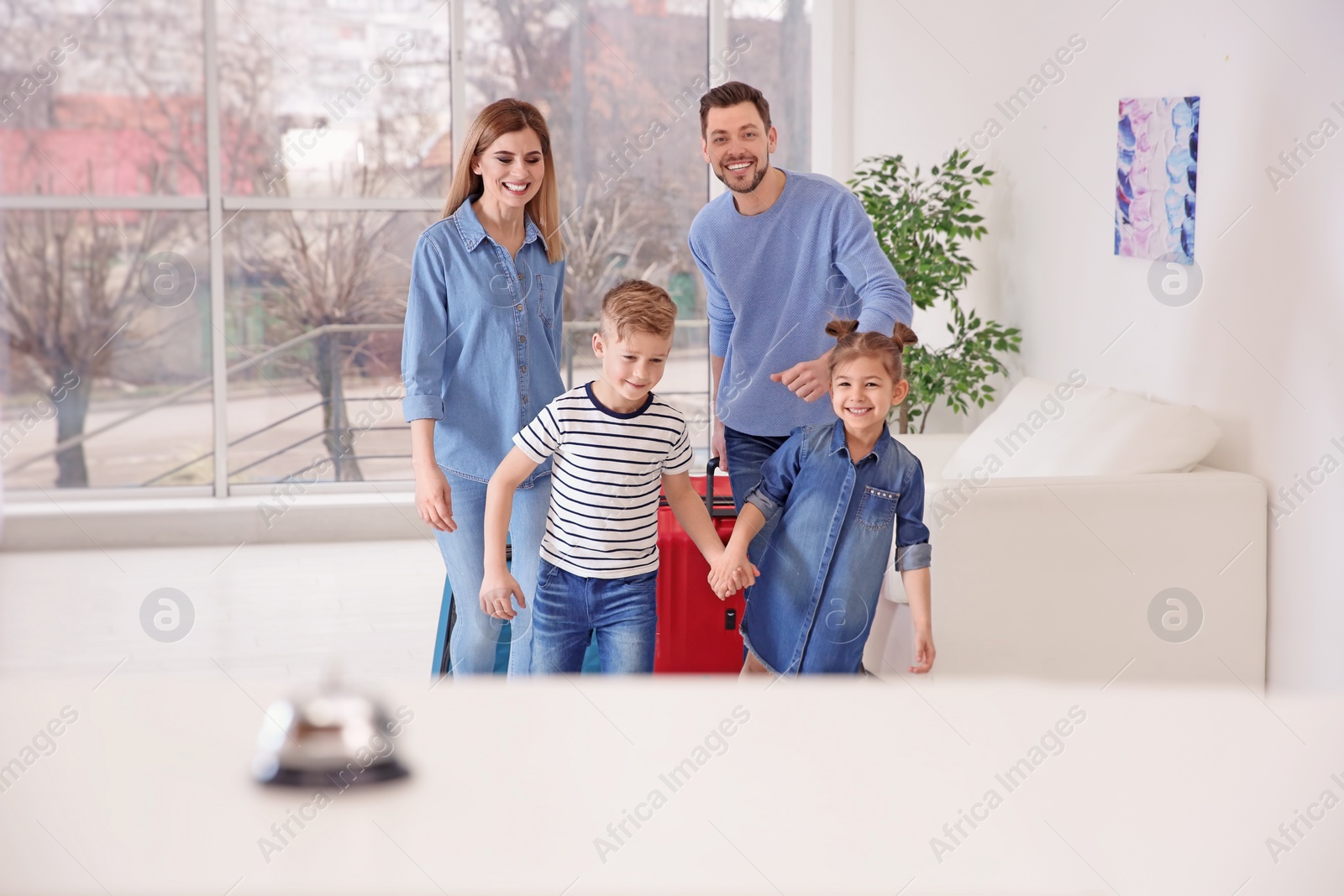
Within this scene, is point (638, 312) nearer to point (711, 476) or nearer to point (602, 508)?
point (602, 508)

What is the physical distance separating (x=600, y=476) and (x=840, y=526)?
0.43 meters

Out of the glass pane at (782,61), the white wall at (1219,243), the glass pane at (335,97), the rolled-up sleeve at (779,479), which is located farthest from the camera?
the glass pane at (782,61)

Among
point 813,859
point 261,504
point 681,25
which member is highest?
point 681,25

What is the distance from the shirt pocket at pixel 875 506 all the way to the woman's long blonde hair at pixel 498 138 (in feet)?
2.21

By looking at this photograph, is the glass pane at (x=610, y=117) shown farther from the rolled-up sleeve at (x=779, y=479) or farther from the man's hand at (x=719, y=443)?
the rolled-up sleeve at (x=779, y=479)

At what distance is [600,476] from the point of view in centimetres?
189

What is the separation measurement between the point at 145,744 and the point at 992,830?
0.49 meters

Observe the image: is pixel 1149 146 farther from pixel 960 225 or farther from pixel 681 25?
pixel 681 25

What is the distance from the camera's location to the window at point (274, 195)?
4766 mm

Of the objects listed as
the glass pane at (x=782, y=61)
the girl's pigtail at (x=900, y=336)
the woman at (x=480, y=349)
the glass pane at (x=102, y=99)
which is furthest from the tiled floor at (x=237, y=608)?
the glass pane at (x=782, y=61)

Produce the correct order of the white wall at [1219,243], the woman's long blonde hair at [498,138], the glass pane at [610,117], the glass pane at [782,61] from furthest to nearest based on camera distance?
the glass pane at [782,61] < the glass pane at [610,117] < the white wall at [1219,243] < the woman's long blonde hair at [498,138]

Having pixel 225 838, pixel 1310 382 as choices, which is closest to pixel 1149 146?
pixel 1310 382

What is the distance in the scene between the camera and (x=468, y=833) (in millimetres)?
616

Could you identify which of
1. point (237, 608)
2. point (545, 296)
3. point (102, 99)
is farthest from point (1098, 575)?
point (102, 99)
